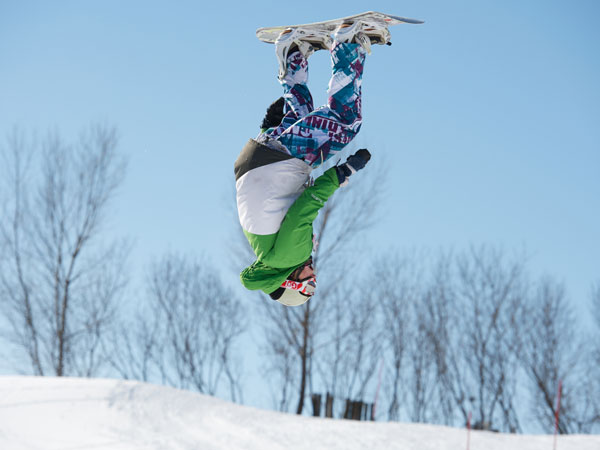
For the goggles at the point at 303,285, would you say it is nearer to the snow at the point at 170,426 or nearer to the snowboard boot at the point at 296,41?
the snowboard boot at the point at 296,41

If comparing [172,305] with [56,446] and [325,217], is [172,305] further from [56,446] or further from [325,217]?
[56,446]

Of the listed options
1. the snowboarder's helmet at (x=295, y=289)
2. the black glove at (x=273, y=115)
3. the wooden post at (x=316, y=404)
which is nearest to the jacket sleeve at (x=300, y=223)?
the snowboarder's helmet at (x=295, y=289)

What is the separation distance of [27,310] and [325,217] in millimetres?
6659

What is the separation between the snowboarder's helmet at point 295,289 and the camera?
3553mm

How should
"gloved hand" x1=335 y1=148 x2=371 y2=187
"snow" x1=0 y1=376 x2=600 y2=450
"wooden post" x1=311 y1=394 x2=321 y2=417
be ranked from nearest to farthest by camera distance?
"gloved hand" x1=335 y1=148 x2=371 y2=187 < "snow" x1=0 y1=376 x2=600 y2=450 < "wooden post" x1=311 y1=394 x2=321 y2=417

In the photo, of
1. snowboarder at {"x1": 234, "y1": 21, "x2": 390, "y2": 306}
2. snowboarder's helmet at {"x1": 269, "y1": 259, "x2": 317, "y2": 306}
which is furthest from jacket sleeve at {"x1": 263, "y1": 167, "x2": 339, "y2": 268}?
snowboarder's helmet at {"x1": 269, "y1": 259, "x2": 317, "y2": 306}

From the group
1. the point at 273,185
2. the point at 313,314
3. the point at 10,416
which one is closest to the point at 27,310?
the point at 313,314

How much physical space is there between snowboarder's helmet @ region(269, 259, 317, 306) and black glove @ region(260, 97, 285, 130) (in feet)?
2.82

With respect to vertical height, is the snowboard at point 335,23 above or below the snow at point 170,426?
above

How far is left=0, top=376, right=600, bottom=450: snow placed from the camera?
6.17m

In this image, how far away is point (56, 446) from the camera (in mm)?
5816

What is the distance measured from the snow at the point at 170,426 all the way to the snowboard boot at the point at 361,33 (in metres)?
4.59

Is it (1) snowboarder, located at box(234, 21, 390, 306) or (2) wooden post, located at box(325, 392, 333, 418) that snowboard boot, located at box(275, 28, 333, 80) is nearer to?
(1) snowboarder, located at box(234, 21, 390, 306)

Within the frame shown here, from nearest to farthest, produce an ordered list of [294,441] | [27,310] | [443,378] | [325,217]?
[294,441] → [325,217] → [27,310] → [443,378]
